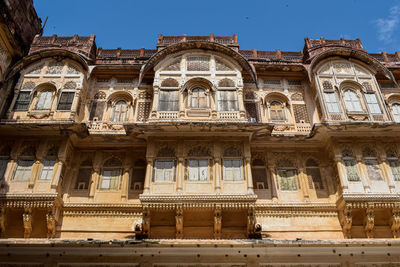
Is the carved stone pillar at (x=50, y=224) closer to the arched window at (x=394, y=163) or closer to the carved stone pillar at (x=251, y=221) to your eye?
the carved stone pillar at (x=251, y=221)

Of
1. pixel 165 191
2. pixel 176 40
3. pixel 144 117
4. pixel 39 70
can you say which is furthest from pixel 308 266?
pixel 39 70

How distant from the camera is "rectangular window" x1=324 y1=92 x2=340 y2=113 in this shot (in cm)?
1513

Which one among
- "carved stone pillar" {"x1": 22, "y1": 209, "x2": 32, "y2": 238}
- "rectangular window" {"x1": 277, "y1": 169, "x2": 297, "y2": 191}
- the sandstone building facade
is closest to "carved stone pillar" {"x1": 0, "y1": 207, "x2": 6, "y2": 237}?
the sandstone building facade

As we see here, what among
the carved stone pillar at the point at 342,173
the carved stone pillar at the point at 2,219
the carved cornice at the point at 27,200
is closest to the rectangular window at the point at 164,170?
the carved cornice at the point at 27,200

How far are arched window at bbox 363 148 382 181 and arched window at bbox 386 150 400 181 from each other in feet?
1.79

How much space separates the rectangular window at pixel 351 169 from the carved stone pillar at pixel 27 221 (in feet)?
38.3

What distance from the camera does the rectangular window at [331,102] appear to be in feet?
49.6

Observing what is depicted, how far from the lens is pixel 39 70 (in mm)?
16438

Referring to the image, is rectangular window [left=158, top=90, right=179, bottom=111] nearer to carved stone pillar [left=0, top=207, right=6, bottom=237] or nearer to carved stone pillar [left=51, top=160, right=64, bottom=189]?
carved stone pillar [left=51, top=160, right=64, bottom=189]

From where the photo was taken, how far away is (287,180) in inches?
564

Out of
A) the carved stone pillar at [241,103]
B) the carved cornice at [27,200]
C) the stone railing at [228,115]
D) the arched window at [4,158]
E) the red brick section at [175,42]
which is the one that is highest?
the red brick section at [175,42]

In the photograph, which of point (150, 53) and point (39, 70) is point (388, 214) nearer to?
point (150, 53)

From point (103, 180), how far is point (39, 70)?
6285 mm

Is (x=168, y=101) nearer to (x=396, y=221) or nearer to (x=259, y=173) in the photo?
(x=259, y=173)
